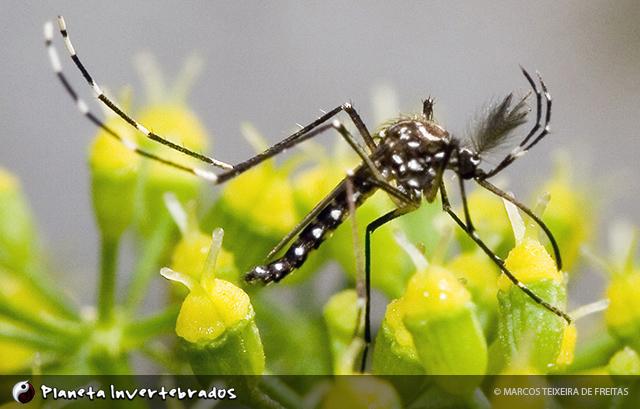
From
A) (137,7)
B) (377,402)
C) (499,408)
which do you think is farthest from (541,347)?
(137,7)

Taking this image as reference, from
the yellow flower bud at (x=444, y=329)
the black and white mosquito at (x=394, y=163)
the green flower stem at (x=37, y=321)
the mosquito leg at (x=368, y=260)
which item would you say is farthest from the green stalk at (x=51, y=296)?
the yellow flower bud at (x=444, y=329)

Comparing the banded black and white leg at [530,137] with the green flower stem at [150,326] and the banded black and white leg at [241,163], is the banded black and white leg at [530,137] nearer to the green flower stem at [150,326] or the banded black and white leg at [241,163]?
the banded black and white leg at [241,163]

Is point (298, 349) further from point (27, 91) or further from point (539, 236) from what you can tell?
point (27, 91)

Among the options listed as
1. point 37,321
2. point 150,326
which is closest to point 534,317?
point 150,326

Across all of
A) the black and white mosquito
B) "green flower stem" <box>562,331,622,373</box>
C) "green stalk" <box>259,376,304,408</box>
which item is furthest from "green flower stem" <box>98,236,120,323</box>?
"green flower stem" <box>562,331,622,373</box>

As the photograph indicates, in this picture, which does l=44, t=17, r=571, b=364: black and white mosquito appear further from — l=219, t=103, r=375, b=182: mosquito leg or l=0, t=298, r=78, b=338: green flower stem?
l=0, t=298, r=78, b=338: green flower stem
